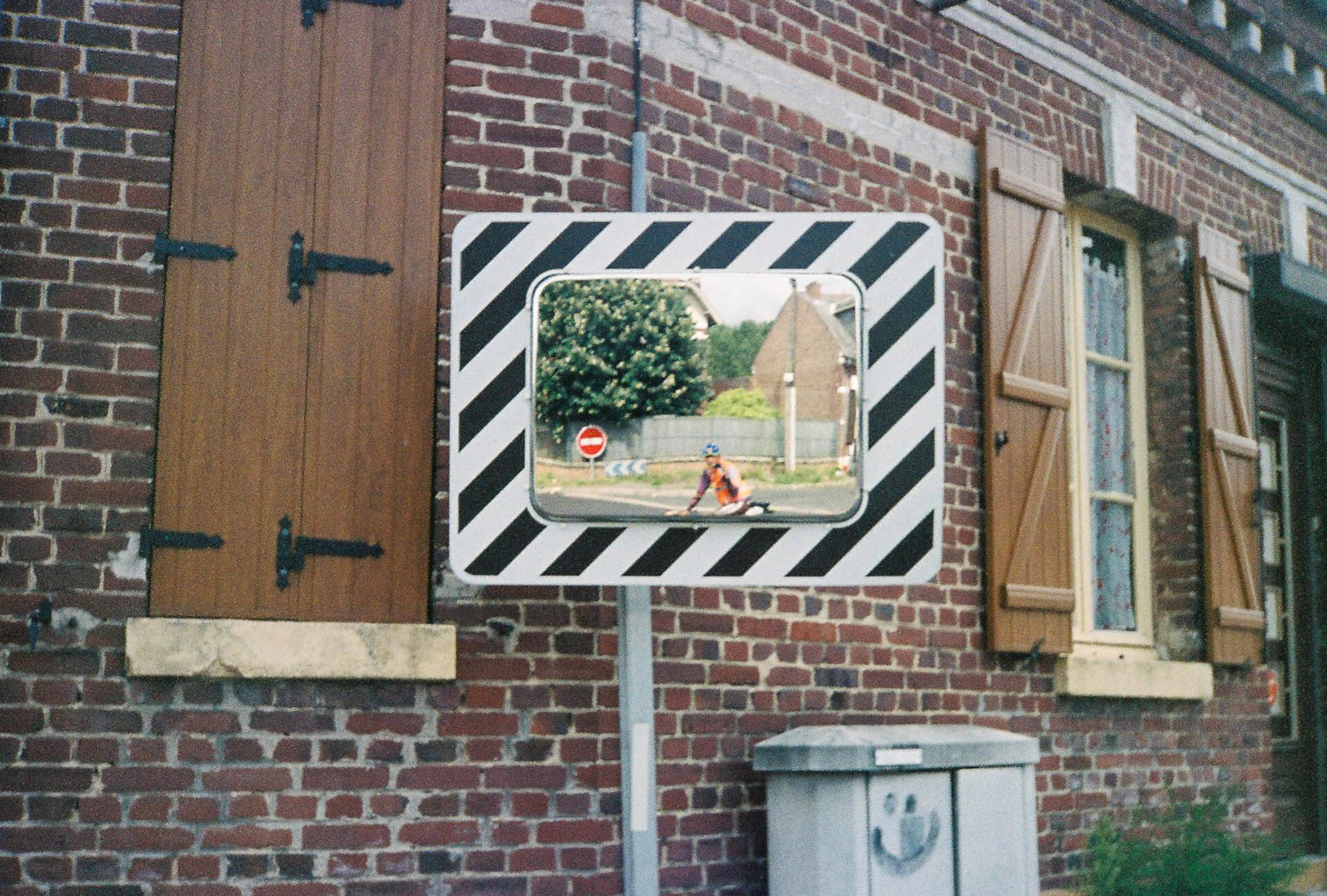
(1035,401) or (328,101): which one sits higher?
(328,101)

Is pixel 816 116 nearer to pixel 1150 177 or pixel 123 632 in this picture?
pixel 1150 177

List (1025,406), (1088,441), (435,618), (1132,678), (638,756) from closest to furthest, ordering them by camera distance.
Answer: (638,756) → (435,618) → (1025,406) → (1132,678) → (1088,441)

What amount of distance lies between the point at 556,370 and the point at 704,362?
1.24 ft

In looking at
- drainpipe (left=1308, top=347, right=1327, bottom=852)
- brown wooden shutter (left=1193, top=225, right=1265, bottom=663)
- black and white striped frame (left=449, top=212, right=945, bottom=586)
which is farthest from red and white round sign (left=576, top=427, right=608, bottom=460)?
drainpipe (left=1308, top=347, right=1327, bottom=852)

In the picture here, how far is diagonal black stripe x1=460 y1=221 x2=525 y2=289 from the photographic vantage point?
362 centimetres

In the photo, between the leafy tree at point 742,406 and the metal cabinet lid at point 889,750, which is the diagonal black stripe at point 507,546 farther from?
the metal cabinet lid at point 889,750

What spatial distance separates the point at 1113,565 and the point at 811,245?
13.5 ft

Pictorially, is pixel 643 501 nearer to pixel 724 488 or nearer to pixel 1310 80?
pixel 724 488

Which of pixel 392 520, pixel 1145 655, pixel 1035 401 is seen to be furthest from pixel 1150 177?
pixel 392 520

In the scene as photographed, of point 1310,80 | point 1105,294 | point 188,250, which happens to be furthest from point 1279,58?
point 188,250

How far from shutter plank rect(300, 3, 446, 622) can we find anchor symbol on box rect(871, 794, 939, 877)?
62.5 inches

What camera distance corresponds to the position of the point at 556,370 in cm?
364

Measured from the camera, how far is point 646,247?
144 inches

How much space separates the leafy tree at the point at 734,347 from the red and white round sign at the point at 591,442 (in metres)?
0.33
